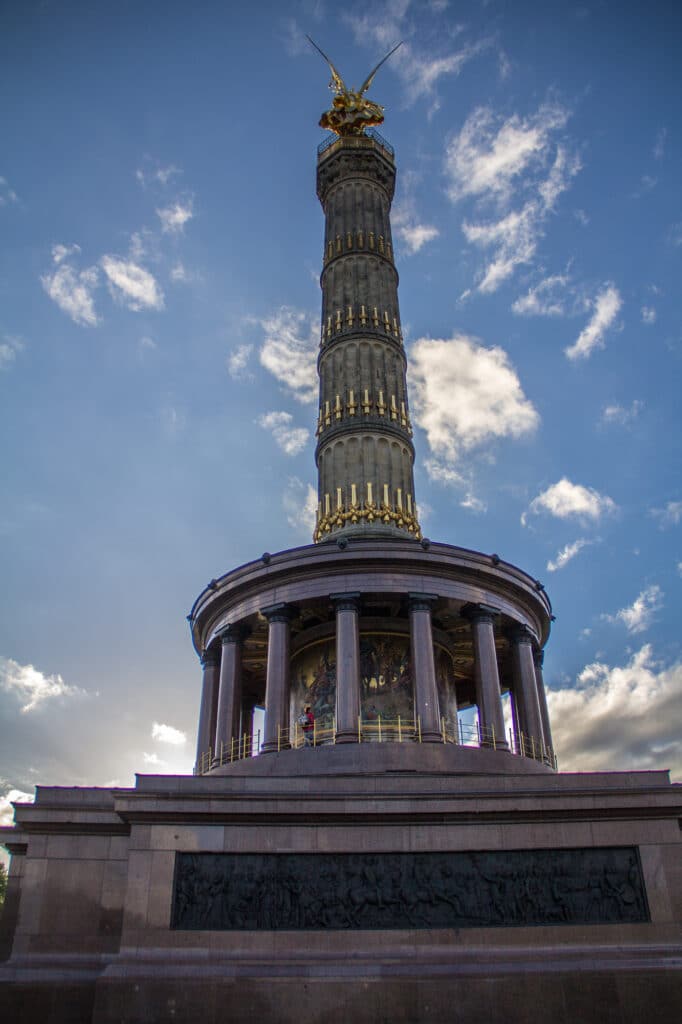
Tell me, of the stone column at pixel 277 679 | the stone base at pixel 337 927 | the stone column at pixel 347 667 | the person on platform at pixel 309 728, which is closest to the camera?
the stone base at pixel 337 927

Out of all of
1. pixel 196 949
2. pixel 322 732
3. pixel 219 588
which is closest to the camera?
pixel 196 949

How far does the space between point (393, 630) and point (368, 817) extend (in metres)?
8.91

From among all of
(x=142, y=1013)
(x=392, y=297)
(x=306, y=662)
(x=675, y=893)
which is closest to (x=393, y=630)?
(x=306, y=662)

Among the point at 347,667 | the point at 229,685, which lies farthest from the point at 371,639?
the point at 229,685

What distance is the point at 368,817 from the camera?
16312 millimetres

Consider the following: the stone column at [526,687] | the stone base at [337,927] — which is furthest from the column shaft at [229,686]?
the stone column at [526,687]

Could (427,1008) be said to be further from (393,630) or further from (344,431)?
(344,431)

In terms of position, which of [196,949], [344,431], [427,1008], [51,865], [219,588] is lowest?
[427,1008]

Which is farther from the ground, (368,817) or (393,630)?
(393,630)

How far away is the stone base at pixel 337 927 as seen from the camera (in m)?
14.4

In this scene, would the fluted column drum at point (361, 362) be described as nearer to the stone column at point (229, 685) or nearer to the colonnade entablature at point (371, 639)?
the colonnade entablature at point (371, 639)

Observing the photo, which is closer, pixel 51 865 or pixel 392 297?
pixel 51 865

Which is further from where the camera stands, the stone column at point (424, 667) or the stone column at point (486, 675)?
the stone column at point (486, 675)

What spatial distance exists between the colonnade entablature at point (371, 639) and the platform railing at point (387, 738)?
50 mm
